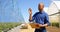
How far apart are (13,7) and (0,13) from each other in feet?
2.08

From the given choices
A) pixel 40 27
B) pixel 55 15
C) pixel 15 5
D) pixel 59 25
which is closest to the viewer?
pixel 40 27

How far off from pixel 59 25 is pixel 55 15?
2.58 m

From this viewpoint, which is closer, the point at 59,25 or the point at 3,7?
the point at 3,7

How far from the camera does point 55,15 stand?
15.9 metres

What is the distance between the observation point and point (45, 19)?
3484 mm

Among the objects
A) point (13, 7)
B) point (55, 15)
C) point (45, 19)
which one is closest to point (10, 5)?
point (13, 7)

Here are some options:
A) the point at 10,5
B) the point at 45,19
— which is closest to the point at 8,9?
the point at 10,5

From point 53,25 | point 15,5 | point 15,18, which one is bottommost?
point 53,25

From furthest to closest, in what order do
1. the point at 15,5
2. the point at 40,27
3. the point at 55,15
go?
the point at 55,15 → the point at 15,5 → the point at 40,27

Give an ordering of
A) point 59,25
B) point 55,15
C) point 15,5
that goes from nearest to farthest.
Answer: point 15,5 → point 59,25 → point 55,15

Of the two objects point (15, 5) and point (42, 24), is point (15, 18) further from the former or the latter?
point (42, 24)

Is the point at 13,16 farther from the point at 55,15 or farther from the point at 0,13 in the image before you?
the point at 55,15

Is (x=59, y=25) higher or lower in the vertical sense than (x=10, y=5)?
lower

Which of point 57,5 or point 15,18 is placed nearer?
point 15,18
